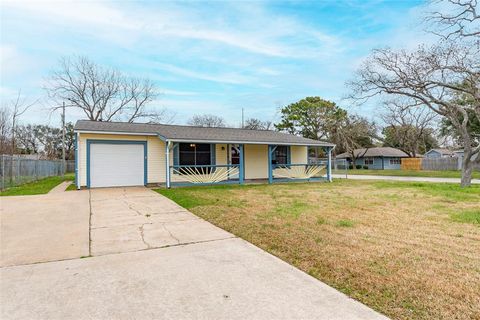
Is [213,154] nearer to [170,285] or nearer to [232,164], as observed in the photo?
[232,164]

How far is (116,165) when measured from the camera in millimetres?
12594

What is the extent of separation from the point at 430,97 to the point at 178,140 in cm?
1165

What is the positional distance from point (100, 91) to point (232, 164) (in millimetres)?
22370

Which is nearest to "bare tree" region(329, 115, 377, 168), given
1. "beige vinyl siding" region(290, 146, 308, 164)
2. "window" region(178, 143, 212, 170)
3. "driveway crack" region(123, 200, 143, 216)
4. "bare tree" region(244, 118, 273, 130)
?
"bare tree" region(244, 118, 273, 130)

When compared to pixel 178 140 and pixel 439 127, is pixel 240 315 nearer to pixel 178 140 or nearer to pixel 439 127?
pixel 178 140

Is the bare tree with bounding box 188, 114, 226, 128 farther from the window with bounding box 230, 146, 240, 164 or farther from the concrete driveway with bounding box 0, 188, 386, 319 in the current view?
the concrete driveway with bounding box 0, 188, 386, 319

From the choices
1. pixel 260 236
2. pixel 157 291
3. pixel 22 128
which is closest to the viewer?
pixel 157 291

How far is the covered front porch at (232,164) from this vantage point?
13.2m

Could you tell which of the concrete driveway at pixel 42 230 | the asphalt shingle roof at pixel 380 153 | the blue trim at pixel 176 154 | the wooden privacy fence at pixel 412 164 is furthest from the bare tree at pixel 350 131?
the concrete driveway at pixel 42 230

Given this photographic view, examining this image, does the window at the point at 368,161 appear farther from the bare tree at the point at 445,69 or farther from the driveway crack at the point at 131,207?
the driveway crack at the point at 131,207

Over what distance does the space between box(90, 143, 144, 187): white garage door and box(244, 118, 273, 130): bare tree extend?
30.1 m

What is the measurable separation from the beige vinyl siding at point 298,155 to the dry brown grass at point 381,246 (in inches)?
354

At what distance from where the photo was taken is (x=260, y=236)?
15.4 feet

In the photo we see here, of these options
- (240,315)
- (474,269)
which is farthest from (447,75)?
(240,315)
